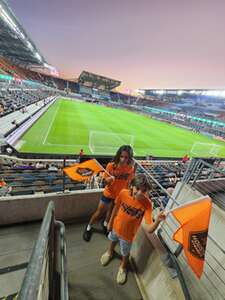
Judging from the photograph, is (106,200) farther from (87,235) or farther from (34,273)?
(34,273)

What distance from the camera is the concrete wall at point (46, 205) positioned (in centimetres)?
293

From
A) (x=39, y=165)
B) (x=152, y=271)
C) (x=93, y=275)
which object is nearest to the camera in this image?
Result: (x=152, y=271)

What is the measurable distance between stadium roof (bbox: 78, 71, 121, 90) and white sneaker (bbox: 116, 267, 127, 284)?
239 feet

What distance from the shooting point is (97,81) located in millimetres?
71500

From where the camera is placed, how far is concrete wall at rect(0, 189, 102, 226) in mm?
2928

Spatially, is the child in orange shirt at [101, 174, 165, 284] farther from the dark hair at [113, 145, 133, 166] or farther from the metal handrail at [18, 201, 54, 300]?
the metal handrail at [18, 201, 54, 300]

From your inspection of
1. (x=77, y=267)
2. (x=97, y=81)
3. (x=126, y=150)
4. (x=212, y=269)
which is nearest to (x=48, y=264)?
(x=77, y=267)

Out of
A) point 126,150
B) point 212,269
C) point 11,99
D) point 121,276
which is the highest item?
point 126,150

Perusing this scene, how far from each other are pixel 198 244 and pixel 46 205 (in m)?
2.65

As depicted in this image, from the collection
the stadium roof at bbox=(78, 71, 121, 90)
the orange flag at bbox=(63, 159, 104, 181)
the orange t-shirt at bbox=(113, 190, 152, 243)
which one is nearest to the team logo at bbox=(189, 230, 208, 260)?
the orange t-shirt at bbox=(113, 190, 152, 243)

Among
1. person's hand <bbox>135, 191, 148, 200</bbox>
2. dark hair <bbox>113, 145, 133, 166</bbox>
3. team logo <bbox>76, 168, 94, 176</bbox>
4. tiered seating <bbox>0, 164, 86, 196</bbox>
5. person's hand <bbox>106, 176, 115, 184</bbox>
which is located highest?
dark hair <bbox>113, 145, 133, 166</bbox>

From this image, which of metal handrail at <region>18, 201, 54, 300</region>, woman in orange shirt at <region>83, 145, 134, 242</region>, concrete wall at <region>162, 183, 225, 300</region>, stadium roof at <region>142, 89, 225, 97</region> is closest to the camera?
metal handrail at <region>18, 201, 54, 300</region>

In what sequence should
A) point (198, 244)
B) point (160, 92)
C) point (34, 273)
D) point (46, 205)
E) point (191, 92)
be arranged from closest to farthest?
point (34, 273) < point (198, 244) < point (46, 205) < point (191, 92) < point (160, 92)

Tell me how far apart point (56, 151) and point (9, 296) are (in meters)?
10.7
